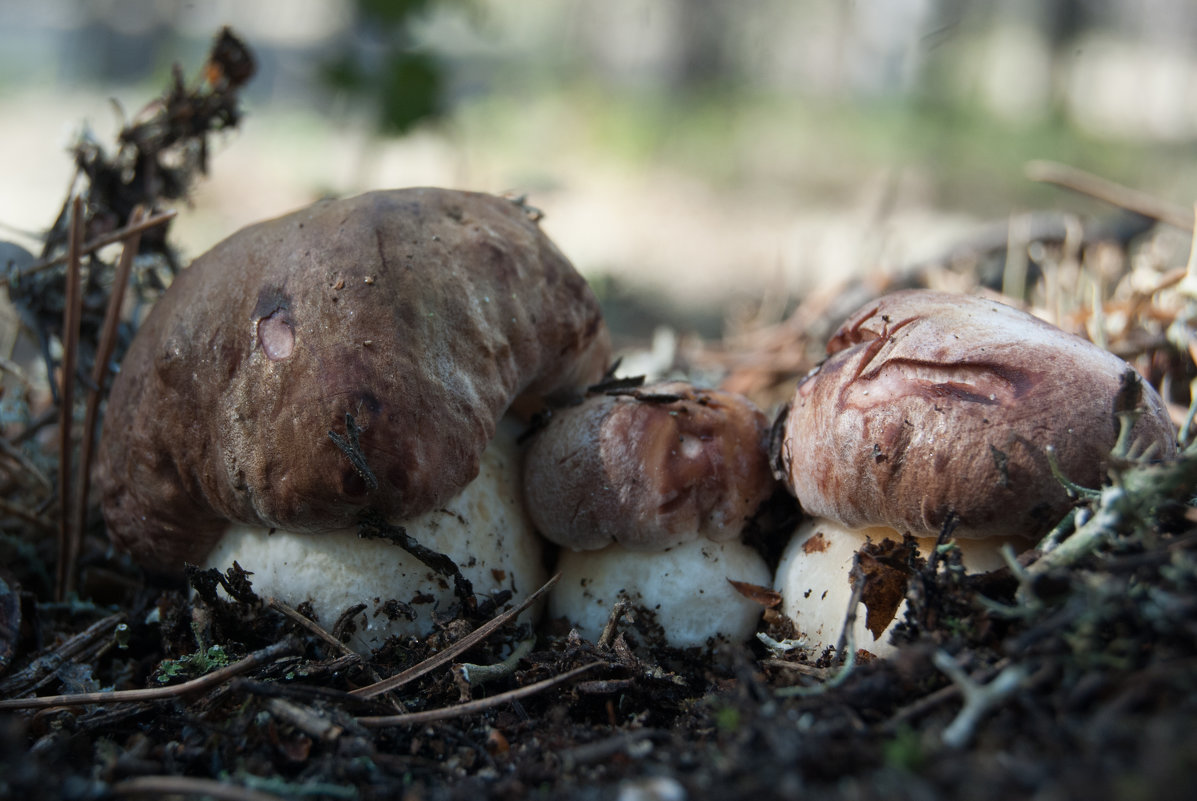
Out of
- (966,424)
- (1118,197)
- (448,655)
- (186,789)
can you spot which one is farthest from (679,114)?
(186,789)

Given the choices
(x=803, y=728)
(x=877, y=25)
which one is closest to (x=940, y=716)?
(x=803, y=728)

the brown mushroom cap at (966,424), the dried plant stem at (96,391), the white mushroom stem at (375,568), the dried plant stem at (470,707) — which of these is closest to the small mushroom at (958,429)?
the brown mushroom cap at (966,424)

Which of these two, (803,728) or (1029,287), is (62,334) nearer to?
(803,728)

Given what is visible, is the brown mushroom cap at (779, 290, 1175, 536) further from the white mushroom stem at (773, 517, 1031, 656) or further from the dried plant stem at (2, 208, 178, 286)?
the dried plant stem at (2, 208, 178, 286)

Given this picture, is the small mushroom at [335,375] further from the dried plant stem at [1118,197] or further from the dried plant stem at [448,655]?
the dried plant stem at [1118,197]

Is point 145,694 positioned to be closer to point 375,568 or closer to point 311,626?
point 311,626
